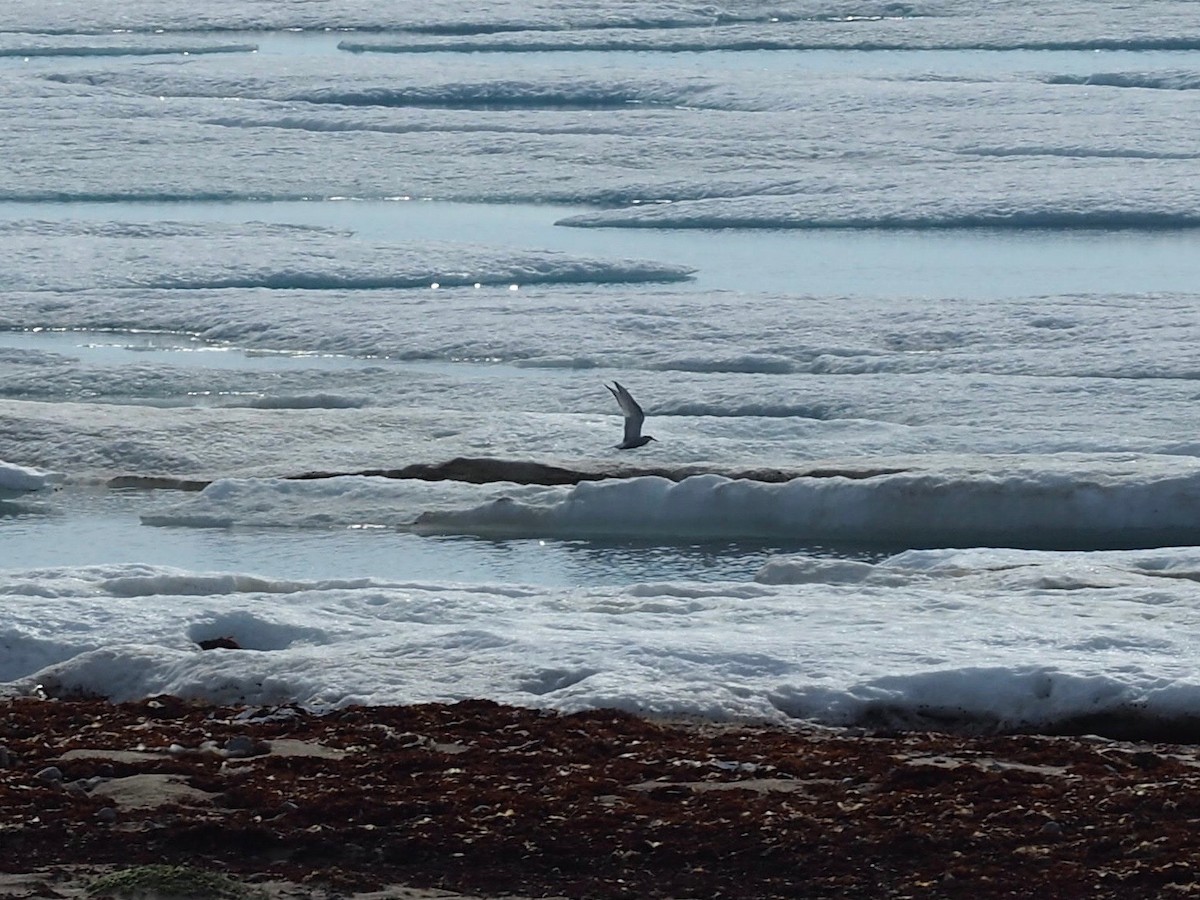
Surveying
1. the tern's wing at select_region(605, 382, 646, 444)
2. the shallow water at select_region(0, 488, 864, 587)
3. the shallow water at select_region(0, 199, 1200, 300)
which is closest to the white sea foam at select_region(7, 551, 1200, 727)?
the shallow water at select_region(0, 488, 864, 587)

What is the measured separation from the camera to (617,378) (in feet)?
42.0

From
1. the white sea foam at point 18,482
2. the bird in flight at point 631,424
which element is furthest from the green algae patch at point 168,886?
the white sea foam at point 18,482

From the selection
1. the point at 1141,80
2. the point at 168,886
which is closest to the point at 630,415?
the point at 168,886

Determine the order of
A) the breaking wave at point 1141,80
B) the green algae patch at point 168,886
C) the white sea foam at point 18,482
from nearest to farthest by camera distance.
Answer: the green algae patch at point 168,886 → the white sea foam at point 18,482 → the breaking wave at point 1141,80

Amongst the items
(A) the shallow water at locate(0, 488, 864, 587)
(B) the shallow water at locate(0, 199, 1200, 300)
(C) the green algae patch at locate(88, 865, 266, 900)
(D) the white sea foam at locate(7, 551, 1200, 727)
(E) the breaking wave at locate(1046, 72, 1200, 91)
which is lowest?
(A) the shallow water at locate(0, 488, 864, 587)

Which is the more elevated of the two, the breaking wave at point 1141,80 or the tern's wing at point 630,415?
the breaking wave at point 1141,80

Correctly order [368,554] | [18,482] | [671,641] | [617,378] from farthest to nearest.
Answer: [617,378], [18,482], [368,554], [671,641]

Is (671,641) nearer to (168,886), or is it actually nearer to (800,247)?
(168,886)

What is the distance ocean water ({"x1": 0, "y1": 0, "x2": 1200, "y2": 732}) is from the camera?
7.12 meters

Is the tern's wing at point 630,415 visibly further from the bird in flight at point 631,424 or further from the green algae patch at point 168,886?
the green algae patch at point 168,886

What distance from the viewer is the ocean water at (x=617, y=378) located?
7.12m

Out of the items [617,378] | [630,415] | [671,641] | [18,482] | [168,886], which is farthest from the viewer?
[617,378]

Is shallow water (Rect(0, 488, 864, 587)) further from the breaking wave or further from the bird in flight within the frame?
the breaking wave

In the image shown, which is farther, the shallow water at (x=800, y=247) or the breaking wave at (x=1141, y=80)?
the breaking wave at (x=1141, y=80)
